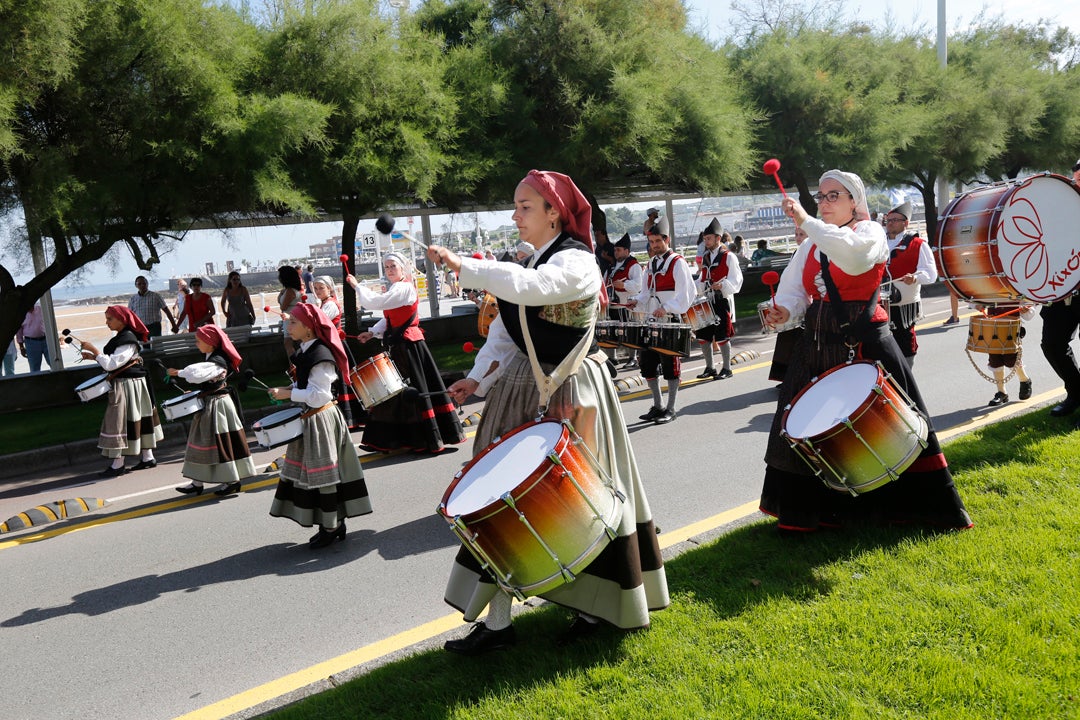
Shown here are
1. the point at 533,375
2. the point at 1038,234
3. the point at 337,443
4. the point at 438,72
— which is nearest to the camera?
the point at 533,375

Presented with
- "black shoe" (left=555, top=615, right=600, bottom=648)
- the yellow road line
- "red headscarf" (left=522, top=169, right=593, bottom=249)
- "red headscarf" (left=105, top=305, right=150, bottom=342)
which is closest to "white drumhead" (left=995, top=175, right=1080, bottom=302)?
"red headscarf" (left=522, top=169, right=593, bottom=249)

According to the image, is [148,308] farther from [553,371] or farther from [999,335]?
[553,371]

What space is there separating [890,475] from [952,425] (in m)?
3.94

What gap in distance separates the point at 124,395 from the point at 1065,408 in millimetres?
8571

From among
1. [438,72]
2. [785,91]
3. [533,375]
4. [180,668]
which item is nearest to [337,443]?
[180,668]

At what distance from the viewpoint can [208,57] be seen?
35.2 ft

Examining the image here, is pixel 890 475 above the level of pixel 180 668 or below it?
above

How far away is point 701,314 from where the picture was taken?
1092cm

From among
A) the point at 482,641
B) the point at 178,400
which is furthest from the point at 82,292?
the point at 482,641

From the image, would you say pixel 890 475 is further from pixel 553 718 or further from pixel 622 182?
pixel 622 182

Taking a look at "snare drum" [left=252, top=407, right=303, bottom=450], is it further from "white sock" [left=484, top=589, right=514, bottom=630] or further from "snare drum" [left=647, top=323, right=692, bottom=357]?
"snare drum" [left=647, top=323, right=692, bottom=357]

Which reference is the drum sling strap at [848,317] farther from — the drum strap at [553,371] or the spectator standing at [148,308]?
the spectator standing at [148,308]

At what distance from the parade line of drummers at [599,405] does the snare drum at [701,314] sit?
322 centimetres

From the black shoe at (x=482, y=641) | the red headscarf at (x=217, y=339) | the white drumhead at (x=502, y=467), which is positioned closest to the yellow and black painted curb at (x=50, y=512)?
the red headscarf at (x=217, y=339)
